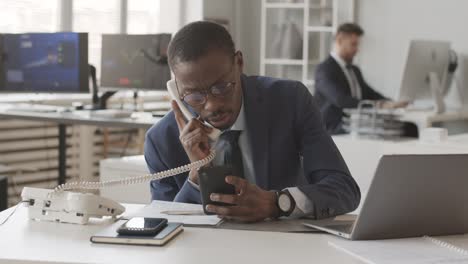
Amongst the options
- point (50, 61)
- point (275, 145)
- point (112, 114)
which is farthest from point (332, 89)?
point (275, 145)

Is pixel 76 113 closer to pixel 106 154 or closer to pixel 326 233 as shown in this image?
pixel 106 154

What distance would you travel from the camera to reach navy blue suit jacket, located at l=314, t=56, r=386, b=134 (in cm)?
564

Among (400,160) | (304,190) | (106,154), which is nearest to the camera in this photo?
(400,160)

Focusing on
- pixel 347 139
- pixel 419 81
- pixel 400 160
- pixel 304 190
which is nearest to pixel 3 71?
pixel 347 139

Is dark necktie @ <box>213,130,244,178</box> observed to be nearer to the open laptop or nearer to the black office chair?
the open laptop

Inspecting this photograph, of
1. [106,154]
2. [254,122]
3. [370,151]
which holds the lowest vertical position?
[106,154]

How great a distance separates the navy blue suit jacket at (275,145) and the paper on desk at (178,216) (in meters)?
0.08

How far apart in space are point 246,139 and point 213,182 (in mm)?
351

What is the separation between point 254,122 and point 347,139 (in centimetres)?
251

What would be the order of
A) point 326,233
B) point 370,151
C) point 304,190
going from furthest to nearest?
point 370,151 < point 304,190 < point 326,233

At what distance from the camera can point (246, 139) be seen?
209 cm

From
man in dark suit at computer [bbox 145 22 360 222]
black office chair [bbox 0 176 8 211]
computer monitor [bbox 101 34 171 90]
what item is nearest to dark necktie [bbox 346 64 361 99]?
computer monitor [bbox 101 34 171 90]

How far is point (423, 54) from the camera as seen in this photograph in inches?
217

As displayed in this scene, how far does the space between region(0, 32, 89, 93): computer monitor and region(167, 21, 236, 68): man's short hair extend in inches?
133
